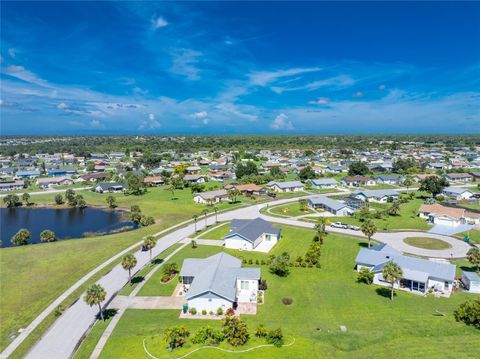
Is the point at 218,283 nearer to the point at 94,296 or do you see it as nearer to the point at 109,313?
the point at 109,313

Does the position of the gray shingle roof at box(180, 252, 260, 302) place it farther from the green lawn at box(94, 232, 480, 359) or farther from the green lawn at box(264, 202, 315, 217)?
the green lawn at box(264, 202, 315, 217)

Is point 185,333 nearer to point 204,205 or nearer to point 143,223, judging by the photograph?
point 143,223

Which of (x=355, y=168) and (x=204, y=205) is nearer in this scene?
(x=204, y=205)

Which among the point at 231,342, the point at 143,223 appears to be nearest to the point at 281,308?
the point at 231,342

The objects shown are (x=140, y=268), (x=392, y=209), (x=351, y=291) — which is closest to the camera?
(x=351, y=291)

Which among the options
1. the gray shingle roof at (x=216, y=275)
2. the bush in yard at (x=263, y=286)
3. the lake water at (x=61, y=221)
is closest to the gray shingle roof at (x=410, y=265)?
the bush in yard at (x=263, y=286)

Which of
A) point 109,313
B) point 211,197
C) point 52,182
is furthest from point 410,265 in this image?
point 52,182

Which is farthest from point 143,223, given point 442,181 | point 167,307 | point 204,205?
point 442,181

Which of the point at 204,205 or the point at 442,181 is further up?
the point at 442,181

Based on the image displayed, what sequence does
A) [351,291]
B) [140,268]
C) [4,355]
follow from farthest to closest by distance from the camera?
[140,268] → [351,291] → [4,355]
